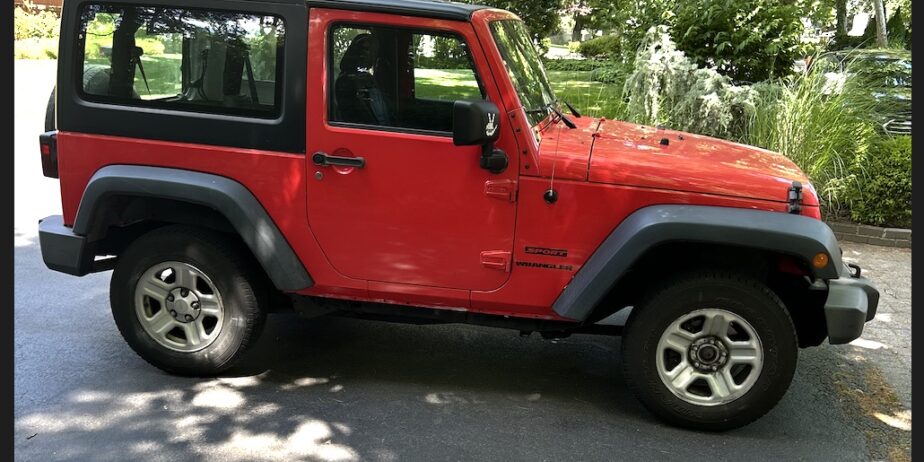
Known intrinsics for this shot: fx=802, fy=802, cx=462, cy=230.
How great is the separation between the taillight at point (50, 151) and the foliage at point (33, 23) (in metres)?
23.6

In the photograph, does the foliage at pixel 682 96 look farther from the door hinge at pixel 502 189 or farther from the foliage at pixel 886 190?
the door hinge at pixel 502 189

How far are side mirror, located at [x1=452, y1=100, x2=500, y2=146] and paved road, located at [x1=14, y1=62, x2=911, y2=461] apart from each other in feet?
4.67

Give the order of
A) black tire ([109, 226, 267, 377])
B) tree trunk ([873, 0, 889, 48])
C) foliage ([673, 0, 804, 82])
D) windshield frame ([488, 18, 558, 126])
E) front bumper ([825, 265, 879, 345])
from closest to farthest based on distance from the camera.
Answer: front bumper ([825, 265, 879, 345]) → windshield frame ([488, 18, 558, 126]) → black tire ([109, 226, 267, 377]) → foliage ([673, 0, 804, 82]) → tree trunk ([873, 0, 889, 48])

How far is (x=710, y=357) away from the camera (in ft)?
12.6

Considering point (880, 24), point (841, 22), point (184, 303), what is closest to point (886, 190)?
point (184, 303)

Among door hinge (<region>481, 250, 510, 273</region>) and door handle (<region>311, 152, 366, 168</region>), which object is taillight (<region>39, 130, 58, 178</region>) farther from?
door hinge (<region>481, 250, 510, 273</region>)

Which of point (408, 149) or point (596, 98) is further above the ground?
point (596, 98)

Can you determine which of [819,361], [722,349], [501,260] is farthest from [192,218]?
[819,361]

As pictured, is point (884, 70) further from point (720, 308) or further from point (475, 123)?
point (475, 123)

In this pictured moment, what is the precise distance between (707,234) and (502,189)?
961mm

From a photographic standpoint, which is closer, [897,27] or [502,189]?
[502,189]

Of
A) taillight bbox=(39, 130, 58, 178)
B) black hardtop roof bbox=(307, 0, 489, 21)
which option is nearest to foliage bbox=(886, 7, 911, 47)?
black hardtop roof bbox=(307, 0, 489, 21)

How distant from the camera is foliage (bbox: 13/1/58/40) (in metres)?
25.1

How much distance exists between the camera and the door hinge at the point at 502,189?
382 centimetres
